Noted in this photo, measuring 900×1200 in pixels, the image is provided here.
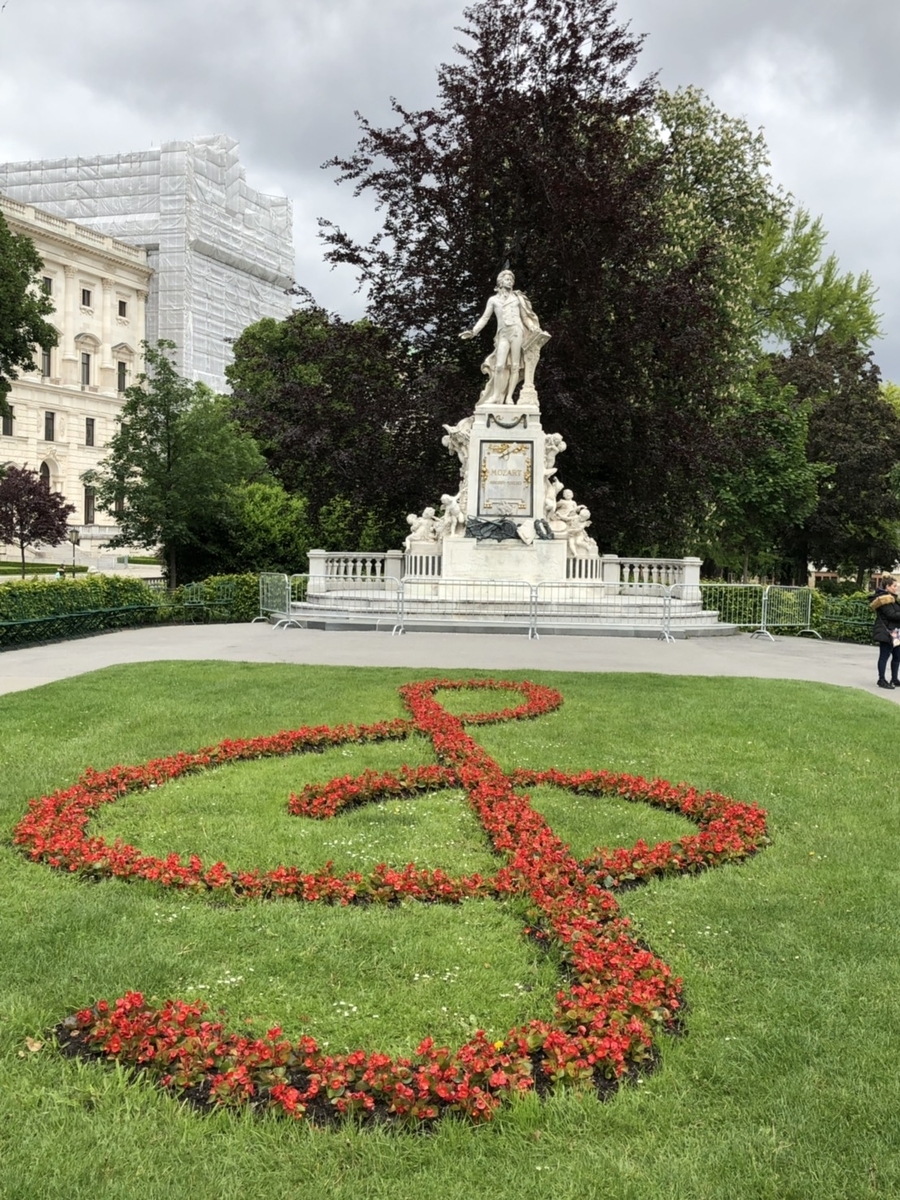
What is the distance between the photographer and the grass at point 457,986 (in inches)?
93.5

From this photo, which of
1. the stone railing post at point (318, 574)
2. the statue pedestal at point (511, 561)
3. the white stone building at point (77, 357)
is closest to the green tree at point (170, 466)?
the stone railing post at point (318, 574)

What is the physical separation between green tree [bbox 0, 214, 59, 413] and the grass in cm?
2231

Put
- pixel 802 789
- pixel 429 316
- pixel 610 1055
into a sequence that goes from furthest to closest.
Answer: pixel 429 316 < pixel 802 789 < pixel 610 1055

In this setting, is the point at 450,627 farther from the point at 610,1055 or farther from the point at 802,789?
the point at 610,1055

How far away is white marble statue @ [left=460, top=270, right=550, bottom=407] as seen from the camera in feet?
68.2

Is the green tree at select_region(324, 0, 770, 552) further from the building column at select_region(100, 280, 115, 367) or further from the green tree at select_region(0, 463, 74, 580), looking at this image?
the building column at select_region(100, 280, 115, 367)

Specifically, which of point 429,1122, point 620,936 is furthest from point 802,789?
point 429,1122

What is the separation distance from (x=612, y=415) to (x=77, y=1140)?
23335 mm

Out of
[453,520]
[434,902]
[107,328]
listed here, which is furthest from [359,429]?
[107,328]

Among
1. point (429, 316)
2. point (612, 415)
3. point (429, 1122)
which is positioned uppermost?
point (429, 316)

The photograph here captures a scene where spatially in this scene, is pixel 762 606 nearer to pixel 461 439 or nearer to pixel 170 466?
pixel 461 439

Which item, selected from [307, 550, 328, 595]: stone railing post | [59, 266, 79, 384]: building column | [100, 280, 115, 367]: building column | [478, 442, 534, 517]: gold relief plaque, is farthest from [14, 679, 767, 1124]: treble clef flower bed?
[100, 280, 115, 367]: building column

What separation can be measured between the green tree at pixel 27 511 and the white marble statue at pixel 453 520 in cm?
2745

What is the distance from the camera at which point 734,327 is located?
89.1 feet
